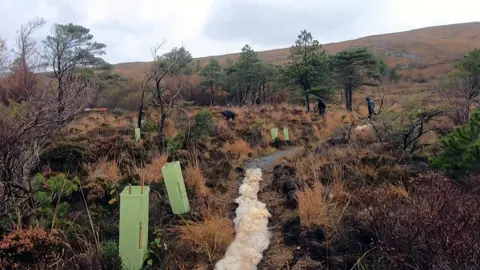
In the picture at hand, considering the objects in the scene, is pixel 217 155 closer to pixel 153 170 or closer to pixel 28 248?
pixel 153 170

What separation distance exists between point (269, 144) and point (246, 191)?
16.0ft

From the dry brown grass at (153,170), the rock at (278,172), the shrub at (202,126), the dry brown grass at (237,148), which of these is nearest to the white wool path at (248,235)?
the rock at (278,172)

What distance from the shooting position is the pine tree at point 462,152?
450 centimetres

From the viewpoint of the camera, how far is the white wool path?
3.43 meters

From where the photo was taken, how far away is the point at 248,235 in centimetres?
406

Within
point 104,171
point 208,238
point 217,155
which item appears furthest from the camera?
point 217,155

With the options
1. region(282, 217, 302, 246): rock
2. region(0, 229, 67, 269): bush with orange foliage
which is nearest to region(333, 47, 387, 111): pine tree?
region(282, 217, 302, 246): rock

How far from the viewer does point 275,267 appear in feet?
11.1

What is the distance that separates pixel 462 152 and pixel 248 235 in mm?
3034

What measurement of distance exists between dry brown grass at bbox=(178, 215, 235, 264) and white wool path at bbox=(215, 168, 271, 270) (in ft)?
0.25

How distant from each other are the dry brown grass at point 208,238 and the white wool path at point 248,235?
0.08 m

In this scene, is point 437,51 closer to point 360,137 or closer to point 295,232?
point 360,137

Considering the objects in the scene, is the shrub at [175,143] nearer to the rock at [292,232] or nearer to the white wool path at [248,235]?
the white wool path at [248,235]

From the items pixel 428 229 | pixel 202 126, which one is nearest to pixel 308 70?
pixel 202 126
